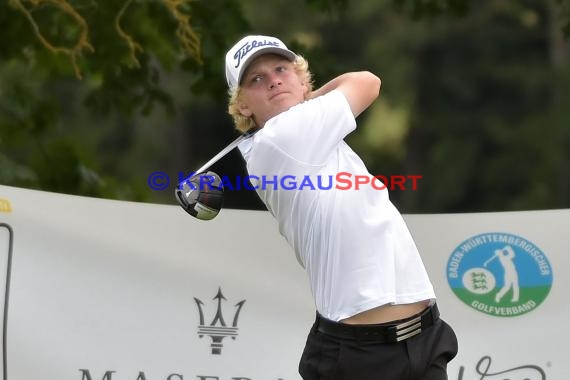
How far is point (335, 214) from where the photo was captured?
14.6ft

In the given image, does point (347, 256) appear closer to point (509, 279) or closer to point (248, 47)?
point (248, 47)

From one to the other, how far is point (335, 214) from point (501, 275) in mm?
1303

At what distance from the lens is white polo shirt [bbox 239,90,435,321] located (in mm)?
4422

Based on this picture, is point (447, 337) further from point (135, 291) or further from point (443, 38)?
point (443, 38)

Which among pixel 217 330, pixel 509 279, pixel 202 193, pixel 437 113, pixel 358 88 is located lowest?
pixel 217 330

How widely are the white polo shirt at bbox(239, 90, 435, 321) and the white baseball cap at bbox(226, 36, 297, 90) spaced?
0.22 meters

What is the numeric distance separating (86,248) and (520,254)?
1716 mm

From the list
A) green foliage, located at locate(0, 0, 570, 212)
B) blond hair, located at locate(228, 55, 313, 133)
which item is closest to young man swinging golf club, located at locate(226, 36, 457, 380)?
blond hair, located at locate(228, 55, 313, 133)

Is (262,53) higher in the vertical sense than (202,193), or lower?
higher

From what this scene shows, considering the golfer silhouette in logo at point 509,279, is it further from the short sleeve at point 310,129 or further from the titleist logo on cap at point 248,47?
the titleist logo on cap at point 248,47

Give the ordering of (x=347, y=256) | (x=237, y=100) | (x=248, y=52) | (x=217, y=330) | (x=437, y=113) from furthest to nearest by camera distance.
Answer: (x=437, y=113), (x=217, y=330), (x=237, y=100), (x=248, y=52), (x=347, y=256)

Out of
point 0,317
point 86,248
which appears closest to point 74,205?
point 86,248

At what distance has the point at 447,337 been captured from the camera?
4605 mm

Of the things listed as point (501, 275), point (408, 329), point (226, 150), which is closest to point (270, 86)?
point (226, 150)
